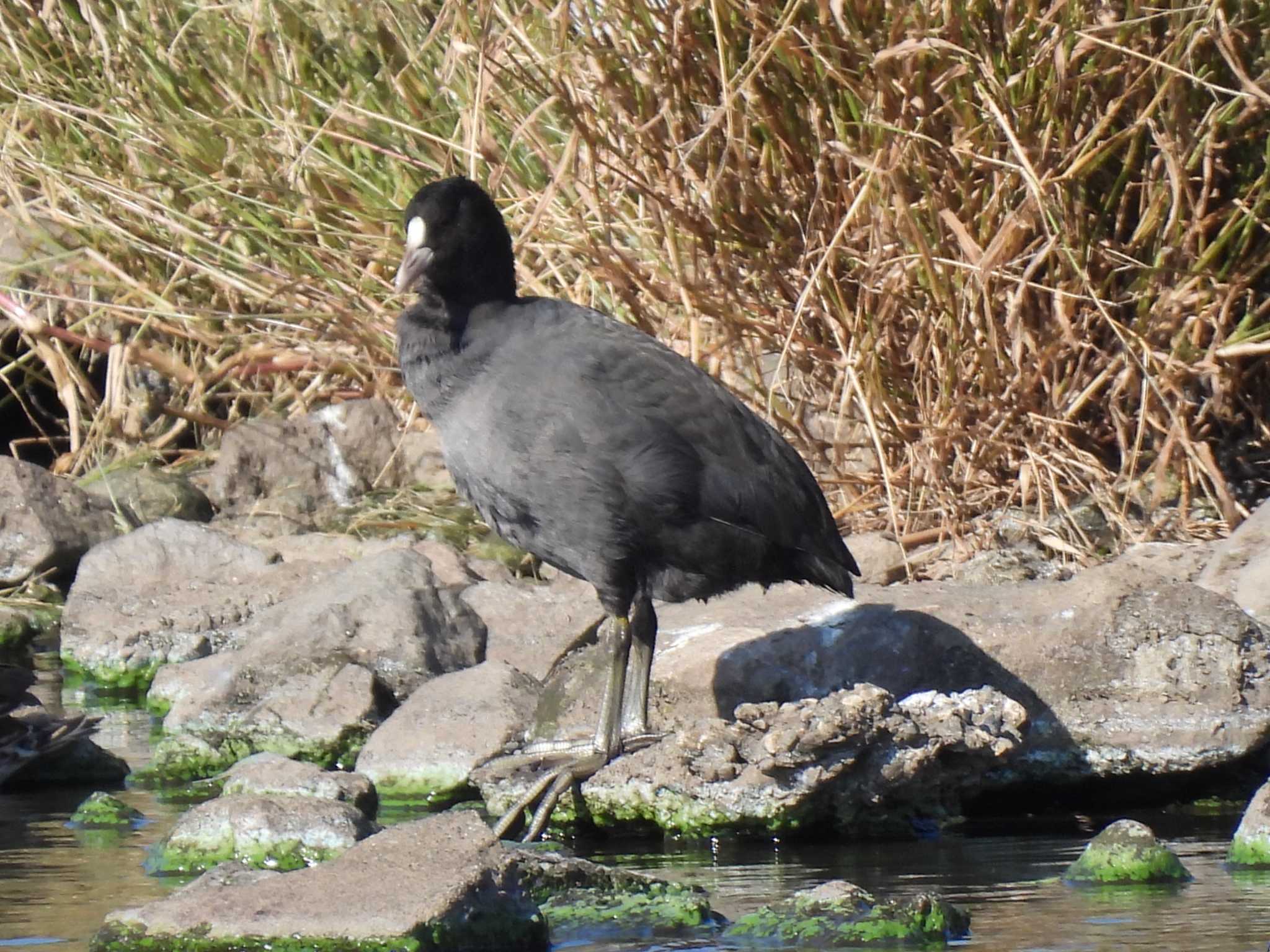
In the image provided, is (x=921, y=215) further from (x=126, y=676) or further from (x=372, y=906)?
(x=372, y=906)

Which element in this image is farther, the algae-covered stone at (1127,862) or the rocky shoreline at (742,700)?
the rocky shoreline at (742,700)

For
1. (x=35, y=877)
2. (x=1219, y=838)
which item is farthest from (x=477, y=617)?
(x=1219, y=838)

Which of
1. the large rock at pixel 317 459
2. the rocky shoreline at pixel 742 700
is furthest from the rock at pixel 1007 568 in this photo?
the large rock at pixel 317 459

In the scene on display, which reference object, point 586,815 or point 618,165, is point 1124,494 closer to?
point 618,165

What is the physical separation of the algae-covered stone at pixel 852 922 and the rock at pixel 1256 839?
0.69 m

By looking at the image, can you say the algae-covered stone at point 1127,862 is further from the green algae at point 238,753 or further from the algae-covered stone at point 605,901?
the green algae at point 238,753

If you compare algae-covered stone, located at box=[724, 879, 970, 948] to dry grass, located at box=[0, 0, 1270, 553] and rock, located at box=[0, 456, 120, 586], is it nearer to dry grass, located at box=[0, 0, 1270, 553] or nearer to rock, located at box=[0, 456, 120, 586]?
dry grass, located at box=[0, 0, 1270, 553]

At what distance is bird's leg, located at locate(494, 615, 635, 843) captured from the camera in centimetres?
421

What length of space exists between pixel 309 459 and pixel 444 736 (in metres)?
3.44

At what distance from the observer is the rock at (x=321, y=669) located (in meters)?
4.96

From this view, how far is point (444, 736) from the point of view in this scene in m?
4.66

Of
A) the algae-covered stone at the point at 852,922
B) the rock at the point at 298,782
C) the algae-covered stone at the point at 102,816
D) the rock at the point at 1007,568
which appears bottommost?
the algae-covered stone at the point at 852,922

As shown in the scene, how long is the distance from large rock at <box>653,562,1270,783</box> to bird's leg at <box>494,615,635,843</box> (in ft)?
0.64

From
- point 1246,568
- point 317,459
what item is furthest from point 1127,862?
point 317,459
